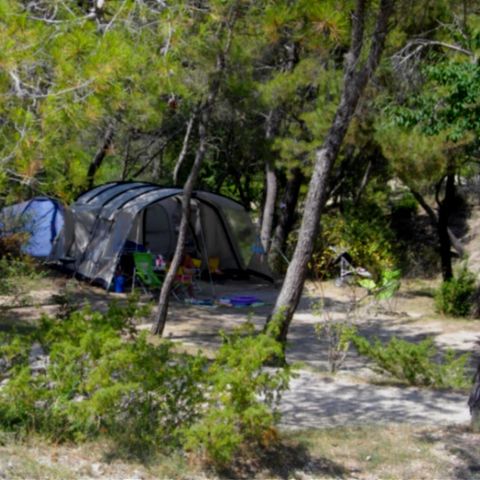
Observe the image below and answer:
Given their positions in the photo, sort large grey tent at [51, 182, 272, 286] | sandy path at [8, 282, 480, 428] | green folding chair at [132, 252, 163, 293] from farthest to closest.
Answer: large grey tent at [51, 182, 272, 286] < green folding chair at [132, 252, 163, 293] < sandy path at [8, 282, 480, 428]

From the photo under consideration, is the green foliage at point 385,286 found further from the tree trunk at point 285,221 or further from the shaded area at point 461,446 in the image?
the shaded area at point 461,446

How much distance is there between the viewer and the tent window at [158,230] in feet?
56.3

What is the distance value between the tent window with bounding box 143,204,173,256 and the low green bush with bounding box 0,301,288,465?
12.1 m

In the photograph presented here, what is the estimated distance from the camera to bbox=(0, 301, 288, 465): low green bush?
185 inches

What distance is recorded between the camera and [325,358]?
10008 millimetres

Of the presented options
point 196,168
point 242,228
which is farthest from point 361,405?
point 242,228

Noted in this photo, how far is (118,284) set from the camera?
14367 millimetres

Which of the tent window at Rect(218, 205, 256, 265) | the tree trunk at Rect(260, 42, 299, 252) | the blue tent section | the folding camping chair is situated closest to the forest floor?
the folding camping chair

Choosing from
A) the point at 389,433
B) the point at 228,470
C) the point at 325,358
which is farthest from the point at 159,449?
the point at 325,358

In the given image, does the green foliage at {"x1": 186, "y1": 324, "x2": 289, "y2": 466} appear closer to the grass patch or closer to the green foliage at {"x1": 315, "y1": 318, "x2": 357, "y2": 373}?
the grass patch

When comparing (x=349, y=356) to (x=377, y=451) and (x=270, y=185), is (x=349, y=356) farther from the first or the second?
(x=270, y=185)

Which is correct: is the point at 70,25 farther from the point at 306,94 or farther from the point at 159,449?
the point at 306,94

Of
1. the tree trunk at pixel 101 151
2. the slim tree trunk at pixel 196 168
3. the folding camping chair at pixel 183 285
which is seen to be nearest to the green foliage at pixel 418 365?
the slim tree trunk at pixel 196 168

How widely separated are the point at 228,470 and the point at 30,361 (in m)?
1.64
